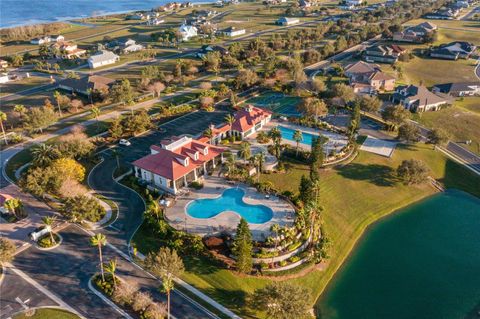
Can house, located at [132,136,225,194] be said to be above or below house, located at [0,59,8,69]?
below

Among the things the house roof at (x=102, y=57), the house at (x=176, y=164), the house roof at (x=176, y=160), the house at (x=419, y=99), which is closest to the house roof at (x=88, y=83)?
the house roof at (x=102, y=57)

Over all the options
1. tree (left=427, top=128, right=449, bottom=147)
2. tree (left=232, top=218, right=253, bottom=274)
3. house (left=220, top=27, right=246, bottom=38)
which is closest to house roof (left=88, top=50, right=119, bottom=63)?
house (left=220, top=27, right=246, bottom=38)

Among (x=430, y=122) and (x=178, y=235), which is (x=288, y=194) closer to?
(x=178, y=235)

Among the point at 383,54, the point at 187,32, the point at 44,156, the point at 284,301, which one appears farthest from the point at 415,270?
the point at 187,32

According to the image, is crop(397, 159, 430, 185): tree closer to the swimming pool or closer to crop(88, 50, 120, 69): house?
the swimming pool

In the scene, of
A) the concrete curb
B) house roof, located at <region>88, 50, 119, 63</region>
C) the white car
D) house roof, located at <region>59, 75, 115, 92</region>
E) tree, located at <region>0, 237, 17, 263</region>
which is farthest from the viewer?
house roof, located at <region>88, 50, 119, 63</region>

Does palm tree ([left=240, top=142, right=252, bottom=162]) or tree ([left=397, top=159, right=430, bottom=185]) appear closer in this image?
tree ([left=397, top=159, right=430, bottom=185])

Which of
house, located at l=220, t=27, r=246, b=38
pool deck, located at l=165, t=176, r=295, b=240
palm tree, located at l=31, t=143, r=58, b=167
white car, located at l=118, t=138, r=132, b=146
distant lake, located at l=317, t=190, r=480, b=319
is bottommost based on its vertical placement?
distant lake, located at l=317, t=190, r=480, b=319

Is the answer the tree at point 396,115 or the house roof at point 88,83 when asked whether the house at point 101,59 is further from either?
the tree at point 396,115
